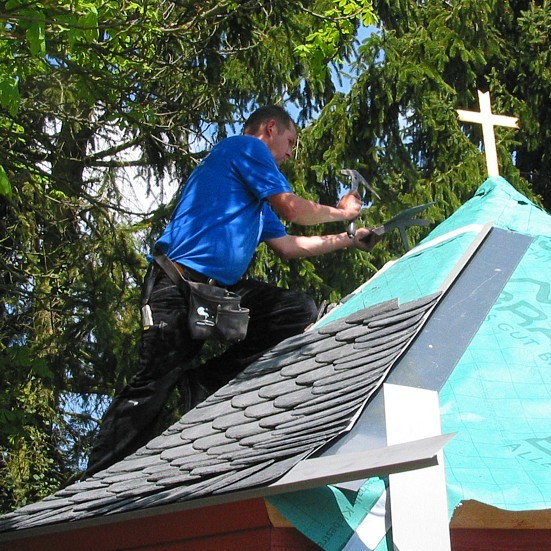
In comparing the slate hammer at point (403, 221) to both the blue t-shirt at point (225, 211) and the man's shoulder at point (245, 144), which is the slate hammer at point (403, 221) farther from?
the man's shoulder at point (245, 144)

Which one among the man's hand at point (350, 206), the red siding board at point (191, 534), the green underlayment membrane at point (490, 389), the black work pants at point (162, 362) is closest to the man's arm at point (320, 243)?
the man's hand at point (350, 206)

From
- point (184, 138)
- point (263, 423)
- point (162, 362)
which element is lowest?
point (263, 423)

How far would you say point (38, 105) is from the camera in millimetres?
8500

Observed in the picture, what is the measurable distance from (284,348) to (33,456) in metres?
4.73

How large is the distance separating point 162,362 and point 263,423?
121cm

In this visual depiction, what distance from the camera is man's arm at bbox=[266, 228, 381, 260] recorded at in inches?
211

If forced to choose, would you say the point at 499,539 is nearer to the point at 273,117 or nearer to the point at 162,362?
the point at 162,362

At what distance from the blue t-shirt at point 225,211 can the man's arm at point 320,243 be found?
0.35m

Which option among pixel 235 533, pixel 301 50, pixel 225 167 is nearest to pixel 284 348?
pixel 225 167

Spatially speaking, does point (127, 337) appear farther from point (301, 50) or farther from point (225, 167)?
point (225, 167)

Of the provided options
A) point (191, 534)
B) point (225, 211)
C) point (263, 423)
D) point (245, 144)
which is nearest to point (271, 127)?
point (245, 144)

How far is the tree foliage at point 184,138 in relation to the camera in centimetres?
775

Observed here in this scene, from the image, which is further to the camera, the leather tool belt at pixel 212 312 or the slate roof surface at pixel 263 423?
the leather tool belt at pixel 212 312

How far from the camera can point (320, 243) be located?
5578 millimetres
